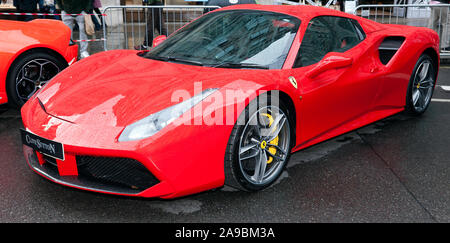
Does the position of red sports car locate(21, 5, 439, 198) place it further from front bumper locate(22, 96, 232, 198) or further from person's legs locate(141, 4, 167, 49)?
person's legs locate(141, 4, 167, 49)

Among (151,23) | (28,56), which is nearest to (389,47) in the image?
(28,56)

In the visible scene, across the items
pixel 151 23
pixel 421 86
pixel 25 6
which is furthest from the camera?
pixel 25 6

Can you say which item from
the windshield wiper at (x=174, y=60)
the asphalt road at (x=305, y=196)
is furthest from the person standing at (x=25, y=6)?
the windshield wiper at (x=174, y=60)

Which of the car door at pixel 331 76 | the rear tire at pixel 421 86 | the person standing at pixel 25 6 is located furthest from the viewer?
the person standing at pixel 25 6

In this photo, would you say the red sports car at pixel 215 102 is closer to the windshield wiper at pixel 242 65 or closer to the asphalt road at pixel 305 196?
the windshield wiper at pixel 242 65

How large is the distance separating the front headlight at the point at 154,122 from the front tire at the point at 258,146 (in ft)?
1.10

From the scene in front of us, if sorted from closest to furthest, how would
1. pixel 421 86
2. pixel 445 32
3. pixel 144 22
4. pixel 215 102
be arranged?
pixel 215 102 < pixel 421 86 < pixel 445 32 < pixel 144 22

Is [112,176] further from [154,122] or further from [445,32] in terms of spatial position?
[445,32]

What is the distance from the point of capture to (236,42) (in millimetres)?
3371

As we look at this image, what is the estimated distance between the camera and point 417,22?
11.9m

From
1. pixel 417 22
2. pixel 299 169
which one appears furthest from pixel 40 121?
pixel 417 22

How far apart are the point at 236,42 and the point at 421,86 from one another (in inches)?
96.2

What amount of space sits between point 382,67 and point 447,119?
51.3 inches

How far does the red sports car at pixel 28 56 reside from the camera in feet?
14.5
